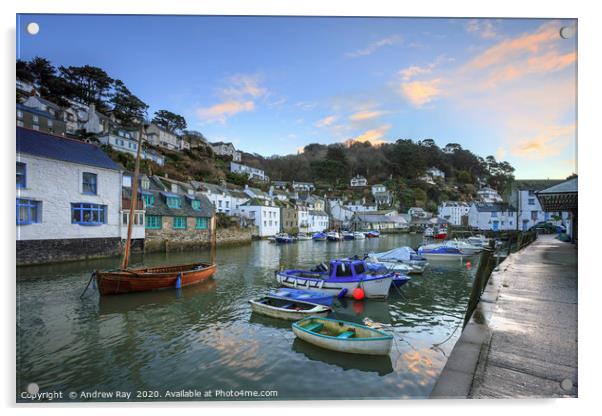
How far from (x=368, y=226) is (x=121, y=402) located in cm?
6785

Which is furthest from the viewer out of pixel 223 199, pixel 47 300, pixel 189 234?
pixel 223 199

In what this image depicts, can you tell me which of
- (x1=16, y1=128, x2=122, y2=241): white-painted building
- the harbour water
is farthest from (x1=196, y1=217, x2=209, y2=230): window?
the harbour water

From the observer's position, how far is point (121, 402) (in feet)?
12.1

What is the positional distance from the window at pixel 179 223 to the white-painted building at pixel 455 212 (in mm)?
56319

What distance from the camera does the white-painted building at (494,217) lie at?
165ft

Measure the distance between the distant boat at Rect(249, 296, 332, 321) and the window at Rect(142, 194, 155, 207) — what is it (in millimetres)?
20028

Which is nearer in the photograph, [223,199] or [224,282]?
[224,282]

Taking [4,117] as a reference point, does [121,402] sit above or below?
below

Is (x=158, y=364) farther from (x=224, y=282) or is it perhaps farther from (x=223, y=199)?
(x=223, y=199)

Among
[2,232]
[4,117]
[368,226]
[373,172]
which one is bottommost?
[368,226]

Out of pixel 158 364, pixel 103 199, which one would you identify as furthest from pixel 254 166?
pixel 158 364

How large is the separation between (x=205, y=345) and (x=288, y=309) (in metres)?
2.74

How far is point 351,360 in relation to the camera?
20.6ft

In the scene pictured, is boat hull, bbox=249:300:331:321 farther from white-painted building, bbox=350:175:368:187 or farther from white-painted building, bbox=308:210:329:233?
white-painted building, bbox=350:175:368:187
